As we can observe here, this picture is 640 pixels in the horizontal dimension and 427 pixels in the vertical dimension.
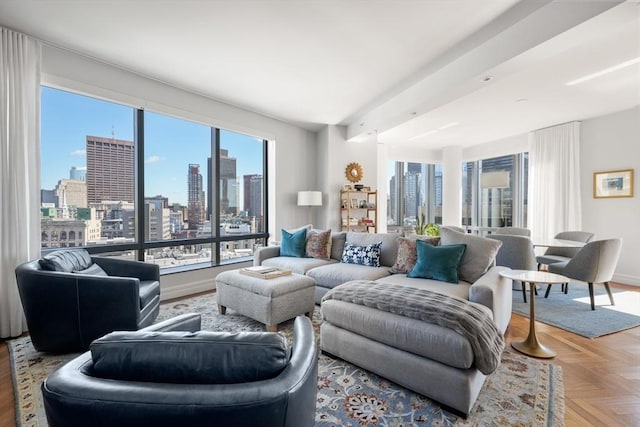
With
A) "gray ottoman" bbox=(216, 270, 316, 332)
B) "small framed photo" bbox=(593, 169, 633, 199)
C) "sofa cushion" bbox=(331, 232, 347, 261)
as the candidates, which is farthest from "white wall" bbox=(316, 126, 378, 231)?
"small framed photo" bbox=(593, 169, 633, 199)

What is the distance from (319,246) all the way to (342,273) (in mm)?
806

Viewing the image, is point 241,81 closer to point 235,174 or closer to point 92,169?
point 235,174

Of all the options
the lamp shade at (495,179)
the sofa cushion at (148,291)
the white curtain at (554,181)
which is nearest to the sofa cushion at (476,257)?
the sofa cushion at (148,291)

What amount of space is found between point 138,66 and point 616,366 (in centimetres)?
509

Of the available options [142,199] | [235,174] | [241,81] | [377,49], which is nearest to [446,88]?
[377,49]

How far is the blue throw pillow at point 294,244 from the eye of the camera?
13.4 ft

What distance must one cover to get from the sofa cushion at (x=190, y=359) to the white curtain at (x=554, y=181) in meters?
6.21

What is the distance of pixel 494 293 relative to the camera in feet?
7.15

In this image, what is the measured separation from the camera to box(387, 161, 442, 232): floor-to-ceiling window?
743 centimetres

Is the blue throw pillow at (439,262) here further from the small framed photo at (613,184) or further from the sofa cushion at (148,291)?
the small framed photo at (613,184)

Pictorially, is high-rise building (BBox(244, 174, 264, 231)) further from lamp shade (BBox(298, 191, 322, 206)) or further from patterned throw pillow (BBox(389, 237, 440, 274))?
patterned throw pillow (BBox(389, 237, 440, 274))

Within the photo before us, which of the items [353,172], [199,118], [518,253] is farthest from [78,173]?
[518,253]

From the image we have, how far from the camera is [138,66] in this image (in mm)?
3324

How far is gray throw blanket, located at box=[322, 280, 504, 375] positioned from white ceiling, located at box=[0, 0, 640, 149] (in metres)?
2.11
